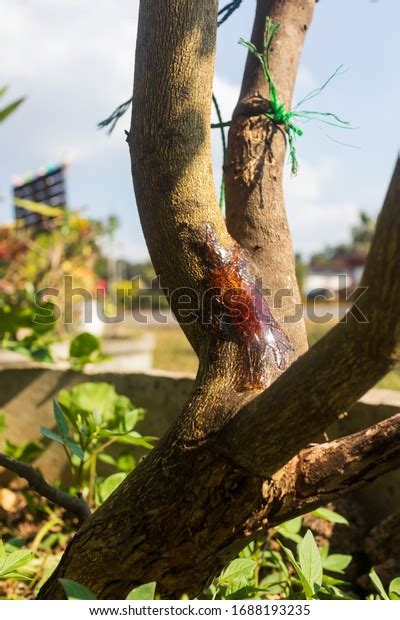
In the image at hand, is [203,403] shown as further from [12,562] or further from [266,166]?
[266,166]

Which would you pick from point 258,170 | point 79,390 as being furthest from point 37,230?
point 258,170

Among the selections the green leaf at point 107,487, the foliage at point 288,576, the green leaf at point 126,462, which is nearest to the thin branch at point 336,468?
the foliage at point 288,576

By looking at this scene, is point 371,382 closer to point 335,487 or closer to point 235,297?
point 335,487

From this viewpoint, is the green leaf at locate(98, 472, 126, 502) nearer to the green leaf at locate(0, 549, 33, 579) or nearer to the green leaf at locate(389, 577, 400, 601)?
the green leaf at locate(0, 549, 33, 579)

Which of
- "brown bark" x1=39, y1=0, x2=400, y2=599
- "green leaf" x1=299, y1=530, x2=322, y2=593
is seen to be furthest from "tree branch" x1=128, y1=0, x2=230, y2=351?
"green leaf" x1=299, y1=530, x2=322, y2=593

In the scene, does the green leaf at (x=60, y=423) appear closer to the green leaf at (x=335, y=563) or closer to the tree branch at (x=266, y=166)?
the tree branch at (x=266, y=166)

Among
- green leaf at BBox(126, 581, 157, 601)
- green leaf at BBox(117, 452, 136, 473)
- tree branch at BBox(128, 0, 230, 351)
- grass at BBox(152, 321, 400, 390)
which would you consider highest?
tree branch at BBox(128, 0, 230, 351)
